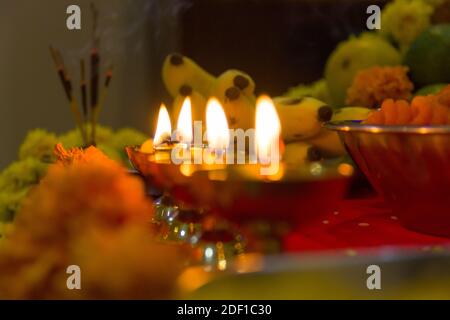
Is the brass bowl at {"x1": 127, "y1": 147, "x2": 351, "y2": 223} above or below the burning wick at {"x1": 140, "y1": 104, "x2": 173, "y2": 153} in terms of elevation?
below

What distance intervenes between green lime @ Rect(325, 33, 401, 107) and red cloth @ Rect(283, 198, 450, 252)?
0.49 metres

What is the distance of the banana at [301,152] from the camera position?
2.82 ft

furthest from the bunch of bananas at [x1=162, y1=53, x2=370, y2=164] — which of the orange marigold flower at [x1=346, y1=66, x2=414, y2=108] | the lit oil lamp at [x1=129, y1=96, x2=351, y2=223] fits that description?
the lit oil lamp at [x1=129, y1=96, x2=351, y2=223]

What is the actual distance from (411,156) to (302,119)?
307mm

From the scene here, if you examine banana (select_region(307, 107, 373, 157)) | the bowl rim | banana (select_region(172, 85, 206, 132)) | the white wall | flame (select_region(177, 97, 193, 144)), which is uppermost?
the white wall

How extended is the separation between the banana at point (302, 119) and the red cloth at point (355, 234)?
0.17 metres

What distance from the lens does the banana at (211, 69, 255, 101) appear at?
927mm

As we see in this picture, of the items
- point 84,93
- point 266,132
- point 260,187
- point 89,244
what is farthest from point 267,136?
point 84,93

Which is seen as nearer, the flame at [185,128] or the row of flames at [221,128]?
the row of flames at [221,128]

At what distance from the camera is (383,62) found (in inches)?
46.9

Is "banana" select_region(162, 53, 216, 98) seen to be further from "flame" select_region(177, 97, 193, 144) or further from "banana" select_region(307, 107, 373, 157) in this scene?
"flame" select_region(177, 97, 193, 144)

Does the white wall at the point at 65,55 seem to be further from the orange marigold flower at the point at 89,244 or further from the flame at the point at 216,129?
the orange marigold flower at the point at 89,244

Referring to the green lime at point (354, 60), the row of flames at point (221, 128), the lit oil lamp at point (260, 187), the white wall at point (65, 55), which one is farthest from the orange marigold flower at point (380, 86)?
the white wall at point (65, 55)

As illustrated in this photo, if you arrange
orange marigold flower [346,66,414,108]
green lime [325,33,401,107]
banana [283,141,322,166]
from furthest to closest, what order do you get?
green lime [325,33,401,107], orange marigold flower [346,66,414,108], banana [283,141,322,166]
